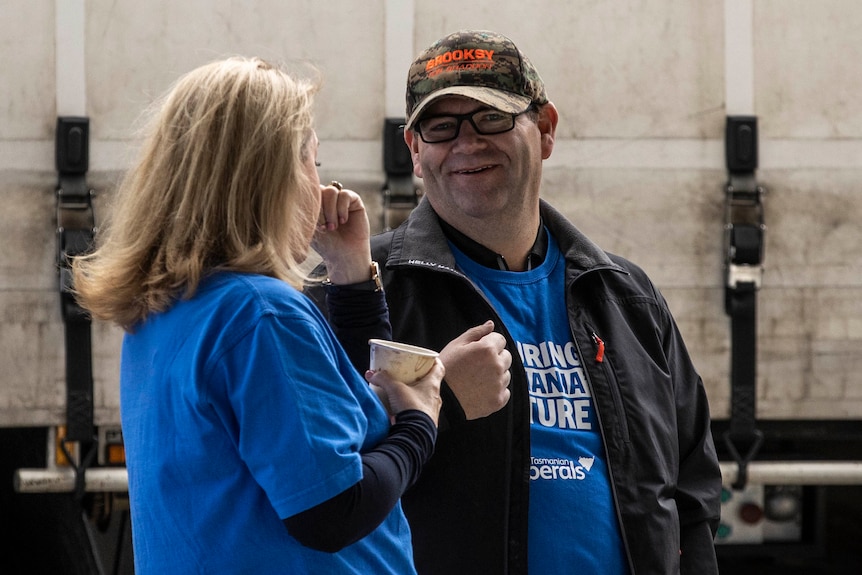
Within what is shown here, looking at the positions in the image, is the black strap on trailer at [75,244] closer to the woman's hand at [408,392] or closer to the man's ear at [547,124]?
the man's ear at [547,124]

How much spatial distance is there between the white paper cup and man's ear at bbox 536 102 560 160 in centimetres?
102

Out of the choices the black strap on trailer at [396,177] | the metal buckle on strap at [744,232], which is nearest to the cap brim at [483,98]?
the black strap on trailer at [396,177]

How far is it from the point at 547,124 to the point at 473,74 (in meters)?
0.31

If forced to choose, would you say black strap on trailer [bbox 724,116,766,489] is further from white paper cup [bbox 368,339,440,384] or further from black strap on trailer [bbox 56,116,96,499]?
white paper cup [bbox 368,339,440,384]

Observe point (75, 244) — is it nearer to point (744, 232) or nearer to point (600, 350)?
point (600, 350)

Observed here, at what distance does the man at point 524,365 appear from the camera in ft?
7.24

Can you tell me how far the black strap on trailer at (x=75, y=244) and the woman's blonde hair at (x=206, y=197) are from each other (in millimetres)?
2226

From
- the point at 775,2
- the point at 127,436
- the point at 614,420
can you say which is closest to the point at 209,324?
the point at 127,436

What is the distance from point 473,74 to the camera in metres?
2.47

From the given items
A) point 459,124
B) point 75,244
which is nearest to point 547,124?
point 459,124

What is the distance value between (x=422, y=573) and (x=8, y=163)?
2.33 meters

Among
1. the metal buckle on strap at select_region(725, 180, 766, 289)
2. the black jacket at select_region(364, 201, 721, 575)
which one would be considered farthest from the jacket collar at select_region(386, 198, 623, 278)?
the metal buckle on strap at select_region(725, 180, 766, 289)

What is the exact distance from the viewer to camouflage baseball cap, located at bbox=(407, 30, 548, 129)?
2.46m

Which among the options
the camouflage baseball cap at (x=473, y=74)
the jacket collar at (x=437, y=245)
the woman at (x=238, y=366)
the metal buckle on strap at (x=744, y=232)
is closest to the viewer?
the woman at (x=238, y=366)
